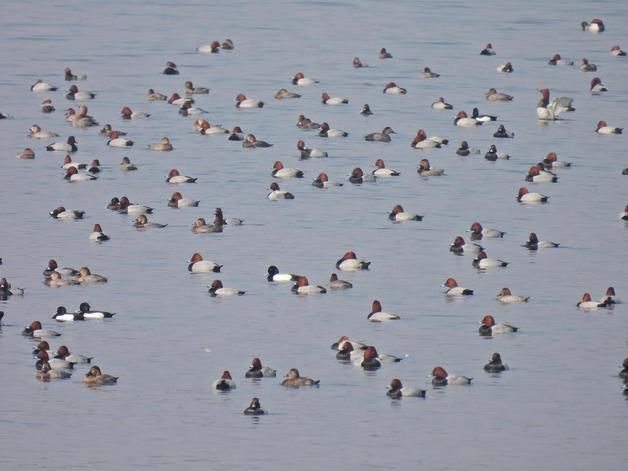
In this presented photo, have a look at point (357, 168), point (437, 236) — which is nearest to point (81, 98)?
point (357, 168)

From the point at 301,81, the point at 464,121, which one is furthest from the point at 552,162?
the point at 301,81

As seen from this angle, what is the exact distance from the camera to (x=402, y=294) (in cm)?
5172

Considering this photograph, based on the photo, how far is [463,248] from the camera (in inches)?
2254

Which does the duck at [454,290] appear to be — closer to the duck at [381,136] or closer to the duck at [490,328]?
the duck at [490,328]

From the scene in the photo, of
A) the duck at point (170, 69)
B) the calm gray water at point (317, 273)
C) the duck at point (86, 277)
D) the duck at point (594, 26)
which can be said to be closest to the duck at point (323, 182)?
the calm gray water at point (317, 273)

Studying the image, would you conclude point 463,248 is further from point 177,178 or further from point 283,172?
point 177,178

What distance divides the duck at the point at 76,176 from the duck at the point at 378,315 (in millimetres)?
22140

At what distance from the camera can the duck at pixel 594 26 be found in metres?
110

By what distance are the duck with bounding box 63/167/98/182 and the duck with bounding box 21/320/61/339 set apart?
2133cm

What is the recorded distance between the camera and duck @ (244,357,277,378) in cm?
4369

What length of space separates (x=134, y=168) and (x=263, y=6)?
58.5m

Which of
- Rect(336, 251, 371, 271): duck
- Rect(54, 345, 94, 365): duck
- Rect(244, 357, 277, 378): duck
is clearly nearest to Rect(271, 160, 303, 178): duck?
Rect(336, 251, 371, 271): duck

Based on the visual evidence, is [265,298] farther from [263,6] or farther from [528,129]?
[263,6]

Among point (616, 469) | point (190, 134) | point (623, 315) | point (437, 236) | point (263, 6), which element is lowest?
point (616, 469)
